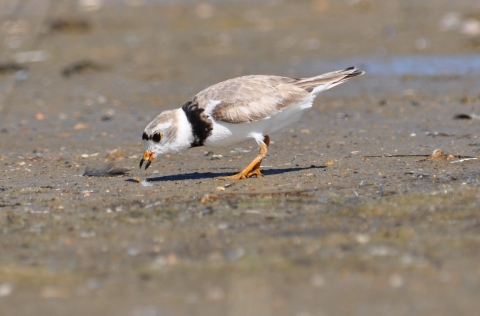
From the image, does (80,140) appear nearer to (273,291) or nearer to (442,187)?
(442,187)

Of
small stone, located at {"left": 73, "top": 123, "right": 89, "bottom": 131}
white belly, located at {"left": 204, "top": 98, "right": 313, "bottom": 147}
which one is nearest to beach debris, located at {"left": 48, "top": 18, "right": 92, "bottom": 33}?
small stone, located at {"left": 73, "top": 123, "right": 89, "bottom": 131}

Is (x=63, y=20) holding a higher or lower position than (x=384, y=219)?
lower

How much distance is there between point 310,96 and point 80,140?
349 centimetres

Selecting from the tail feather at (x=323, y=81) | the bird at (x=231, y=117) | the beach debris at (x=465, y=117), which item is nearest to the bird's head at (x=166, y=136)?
the bird at (x=231, y=117)

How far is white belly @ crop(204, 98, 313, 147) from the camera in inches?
277

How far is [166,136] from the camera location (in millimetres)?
7109

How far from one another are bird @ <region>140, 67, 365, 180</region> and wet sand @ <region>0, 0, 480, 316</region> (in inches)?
14.0

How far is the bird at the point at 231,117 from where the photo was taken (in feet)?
23.0

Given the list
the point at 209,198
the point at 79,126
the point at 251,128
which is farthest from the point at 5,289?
the point at 79,126

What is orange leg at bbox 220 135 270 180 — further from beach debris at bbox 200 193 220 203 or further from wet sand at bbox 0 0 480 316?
beach debris at bbox 200 193 220 203

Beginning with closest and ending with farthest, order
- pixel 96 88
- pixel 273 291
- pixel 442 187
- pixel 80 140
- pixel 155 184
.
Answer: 1. pixel 273 291
2. pixel 442 187
3. pixel 155 184
4. pixel 80 140
5. pixel 96 88

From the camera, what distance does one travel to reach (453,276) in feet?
14.2

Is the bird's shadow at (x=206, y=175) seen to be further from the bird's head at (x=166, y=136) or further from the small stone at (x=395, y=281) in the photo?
the small stone at (x=395, y=281)

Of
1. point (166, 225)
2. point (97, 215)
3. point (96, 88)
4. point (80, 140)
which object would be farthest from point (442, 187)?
point (96, 88)
